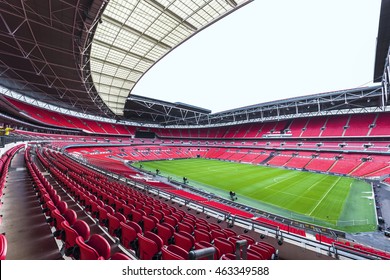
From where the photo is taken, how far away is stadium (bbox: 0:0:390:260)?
4.68 metres

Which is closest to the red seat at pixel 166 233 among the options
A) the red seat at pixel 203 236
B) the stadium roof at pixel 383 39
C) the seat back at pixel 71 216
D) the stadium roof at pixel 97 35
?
the red seat at pixel 203 236

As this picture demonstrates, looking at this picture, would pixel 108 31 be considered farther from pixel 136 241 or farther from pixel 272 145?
pixel 272 145

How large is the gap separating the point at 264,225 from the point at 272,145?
45269 mm

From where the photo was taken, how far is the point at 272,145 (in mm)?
48469

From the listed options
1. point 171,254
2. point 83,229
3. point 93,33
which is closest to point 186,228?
point 171,254

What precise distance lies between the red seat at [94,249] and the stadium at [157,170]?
3cm

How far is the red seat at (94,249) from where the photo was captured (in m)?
2.66

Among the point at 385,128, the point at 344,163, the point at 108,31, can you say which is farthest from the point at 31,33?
the point at 385,128

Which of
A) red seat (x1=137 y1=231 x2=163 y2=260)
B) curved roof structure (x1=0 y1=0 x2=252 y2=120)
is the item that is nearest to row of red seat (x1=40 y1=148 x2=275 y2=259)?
red seat (x1=137 y1=231 x2=163 y2=260)

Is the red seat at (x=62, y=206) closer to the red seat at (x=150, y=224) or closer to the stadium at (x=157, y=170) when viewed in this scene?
the stadium at (x=157, y=170)

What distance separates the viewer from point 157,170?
2845 centimetres

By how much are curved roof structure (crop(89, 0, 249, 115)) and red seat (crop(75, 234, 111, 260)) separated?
16.2m

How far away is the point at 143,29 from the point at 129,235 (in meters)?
19.0

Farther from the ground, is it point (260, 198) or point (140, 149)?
point (140, 149)
